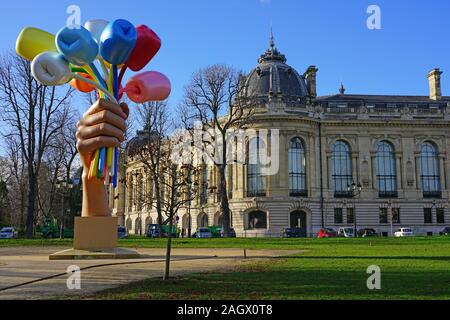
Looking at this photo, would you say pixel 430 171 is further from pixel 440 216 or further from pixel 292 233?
pixel 292 233

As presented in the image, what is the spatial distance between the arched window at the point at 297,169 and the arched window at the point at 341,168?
4.62m

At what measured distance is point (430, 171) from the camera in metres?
67.6

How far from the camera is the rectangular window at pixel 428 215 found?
65938 millimetres

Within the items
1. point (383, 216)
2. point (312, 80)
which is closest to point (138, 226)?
point (312, 80)

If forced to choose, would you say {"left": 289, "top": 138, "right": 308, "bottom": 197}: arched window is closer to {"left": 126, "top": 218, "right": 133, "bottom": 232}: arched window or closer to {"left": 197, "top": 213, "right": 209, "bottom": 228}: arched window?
{"left": 197, "top": 213, "right": 209, "bottom": 228}: arched window

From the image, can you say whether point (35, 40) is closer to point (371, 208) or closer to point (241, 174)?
point (241, 174)

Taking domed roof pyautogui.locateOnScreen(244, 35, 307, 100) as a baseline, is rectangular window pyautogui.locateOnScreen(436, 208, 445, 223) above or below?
below

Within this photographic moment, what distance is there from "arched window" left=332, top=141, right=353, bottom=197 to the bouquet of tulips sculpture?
152ft

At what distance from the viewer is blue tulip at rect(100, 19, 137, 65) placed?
20719 millimetres

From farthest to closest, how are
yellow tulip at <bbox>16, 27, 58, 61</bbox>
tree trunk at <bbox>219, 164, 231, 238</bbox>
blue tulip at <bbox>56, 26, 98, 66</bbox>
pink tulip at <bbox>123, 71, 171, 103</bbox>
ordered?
tree trunk at <bbox>219, 164, 231, 238</bbox> → pink tulip at <bbox>123, 71, 171, 103</bbox> → yellow tulip at <bbox>16, 27, 58, 61</bbox> → blue tulip at <bbox>56, 26, 98, 66</bbox>

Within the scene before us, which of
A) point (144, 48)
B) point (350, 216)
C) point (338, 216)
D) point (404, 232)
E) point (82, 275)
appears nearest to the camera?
point (82, 275)

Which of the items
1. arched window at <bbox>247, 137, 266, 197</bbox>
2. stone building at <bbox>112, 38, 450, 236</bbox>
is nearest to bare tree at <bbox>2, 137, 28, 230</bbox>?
stone building at <bbox>112, 38, 450, 236</bbox>

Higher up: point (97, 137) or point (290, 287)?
point (97, 137)

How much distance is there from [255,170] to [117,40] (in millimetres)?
43890
